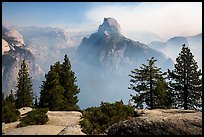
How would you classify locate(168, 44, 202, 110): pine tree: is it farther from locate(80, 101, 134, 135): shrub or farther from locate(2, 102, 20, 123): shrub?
locate(2, 102, 20, 123): shrub

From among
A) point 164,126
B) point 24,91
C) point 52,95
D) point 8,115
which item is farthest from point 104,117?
point 24,91

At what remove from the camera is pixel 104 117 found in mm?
17719

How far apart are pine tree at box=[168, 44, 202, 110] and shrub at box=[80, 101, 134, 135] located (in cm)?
2105

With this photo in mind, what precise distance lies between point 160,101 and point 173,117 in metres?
25.2

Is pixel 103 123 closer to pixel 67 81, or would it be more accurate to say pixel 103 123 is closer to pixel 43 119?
pixel 43 119

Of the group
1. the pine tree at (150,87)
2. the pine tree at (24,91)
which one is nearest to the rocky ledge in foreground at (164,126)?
the pine tree at (150,87)

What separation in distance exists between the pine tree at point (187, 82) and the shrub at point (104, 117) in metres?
21.1

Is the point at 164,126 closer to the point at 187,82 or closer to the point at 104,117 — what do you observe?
the point at 104,117

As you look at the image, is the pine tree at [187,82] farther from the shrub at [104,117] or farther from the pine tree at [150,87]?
the shrub at [104,117]

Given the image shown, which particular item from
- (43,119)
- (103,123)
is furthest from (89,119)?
(43,119)

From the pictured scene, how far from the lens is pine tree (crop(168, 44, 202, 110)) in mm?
37594

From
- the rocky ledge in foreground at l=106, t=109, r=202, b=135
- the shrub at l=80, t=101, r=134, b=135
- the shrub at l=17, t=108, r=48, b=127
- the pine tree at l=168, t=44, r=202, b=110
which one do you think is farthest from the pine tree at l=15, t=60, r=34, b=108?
the rocky ledge in foreground at l=106, t=109, r=202, b=135

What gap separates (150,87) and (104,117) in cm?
2161

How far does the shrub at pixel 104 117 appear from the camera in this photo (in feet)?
53.5
